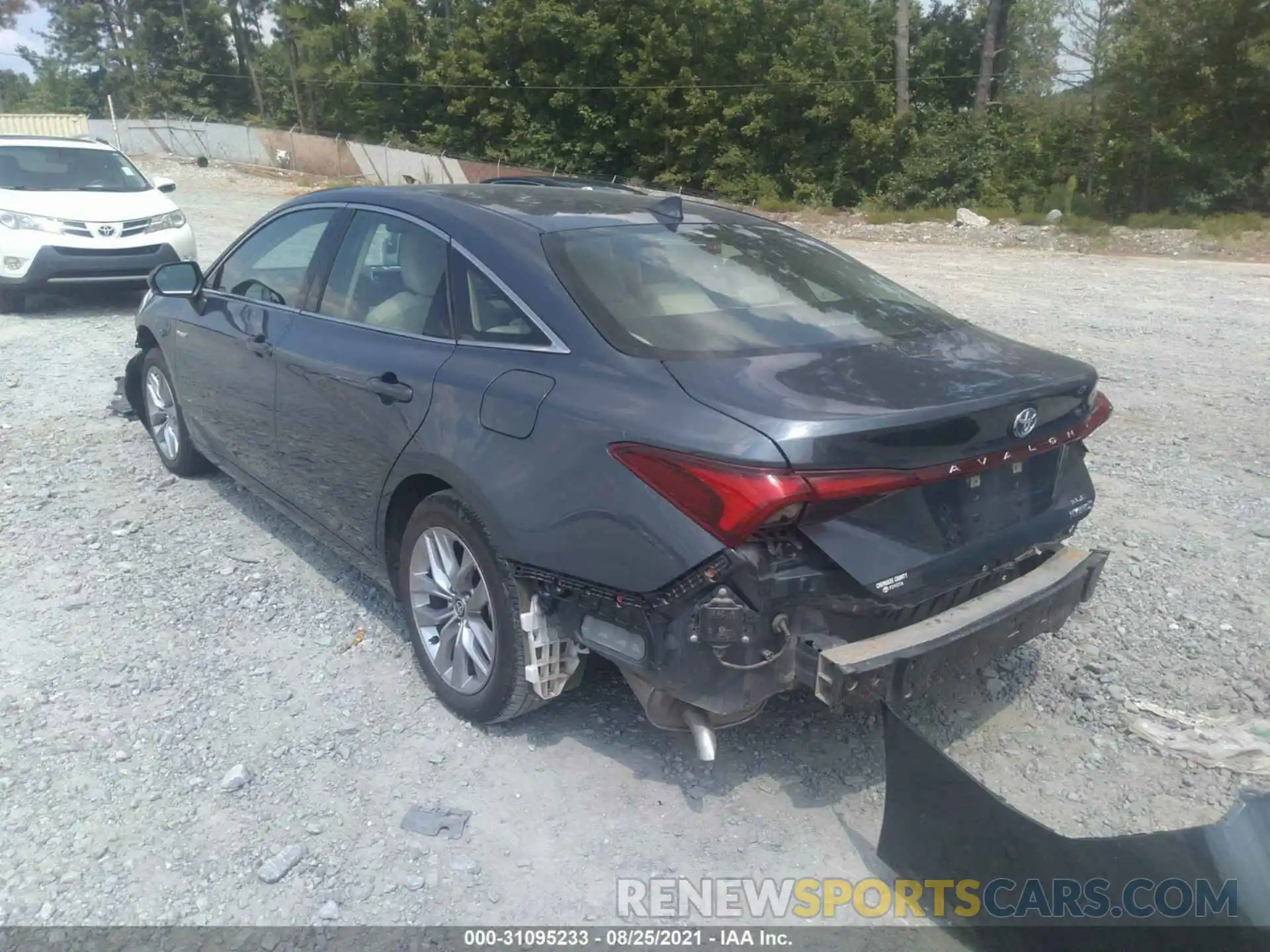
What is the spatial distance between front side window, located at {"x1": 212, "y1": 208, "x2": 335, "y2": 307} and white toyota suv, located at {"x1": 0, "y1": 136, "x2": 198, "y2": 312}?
5.96 meters

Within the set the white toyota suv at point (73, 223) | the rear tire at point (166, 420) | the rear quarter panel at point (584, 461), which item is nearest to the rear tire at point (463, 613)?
the rear quarter panel at point (584, 461)

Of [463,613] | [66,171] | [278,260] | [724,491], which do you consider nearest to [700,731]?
[724,491]

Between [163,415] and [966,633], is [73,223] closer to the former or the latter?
[163,415]

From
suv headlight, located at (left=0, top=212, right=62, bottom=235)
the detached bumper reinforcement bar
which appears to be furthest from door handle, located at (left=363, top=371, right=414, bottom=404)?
suv headlight, located at (left=0, top=212, right=62, bottom=235)

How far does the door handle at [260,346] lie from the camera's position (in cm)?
441

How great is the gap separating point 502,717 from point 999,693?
1.77 metres

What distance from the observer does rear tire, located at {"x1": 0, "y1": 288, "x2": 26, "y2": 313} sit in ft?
33.6

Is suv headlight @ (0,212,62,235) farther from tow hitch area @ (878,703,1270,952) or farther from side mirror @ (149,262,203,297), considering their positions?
→ tow hitch area @ (878,703,1270,952)

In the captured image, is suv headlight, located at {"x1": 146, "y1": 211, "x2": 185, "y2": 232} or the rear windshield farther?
suv headlight, located at {"x1": 146, "y1": 211, "x2": 185, "y2": 232}

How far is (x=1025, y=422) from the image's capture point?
3039mm

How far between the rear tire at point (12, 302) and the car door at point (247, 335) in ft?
20.3

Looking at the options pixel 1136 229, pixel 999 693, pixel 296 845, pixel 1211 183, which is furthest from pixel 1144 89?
pixel 296 845

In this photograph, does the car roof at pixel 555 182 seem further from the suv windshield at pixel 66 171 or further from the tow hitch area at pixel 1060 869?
the suv windshield at pixel 66 171

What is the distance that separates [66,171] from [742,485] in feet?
36.5
